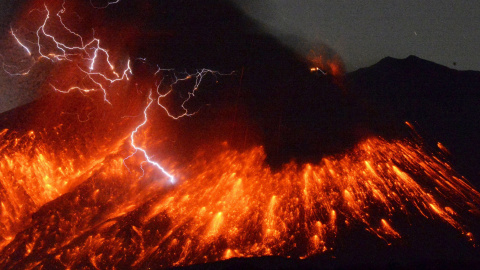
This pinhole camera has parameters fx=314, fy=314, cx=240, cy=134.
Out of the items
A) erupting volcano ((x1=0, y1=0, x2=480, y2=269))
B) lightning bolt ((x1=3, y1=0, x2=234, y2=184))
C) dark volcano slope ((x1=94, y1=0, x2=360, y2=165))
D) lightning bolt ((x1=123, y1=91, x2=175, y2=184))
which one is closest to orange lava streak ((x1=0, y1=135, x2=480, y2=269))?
erupting volcano ((x1=0, y1=0, x2=480, y2=269))

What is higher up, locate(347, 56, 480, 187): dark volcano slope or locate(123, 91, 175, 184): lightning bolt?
locate(347, 56, 480, 187): dark volcano slope

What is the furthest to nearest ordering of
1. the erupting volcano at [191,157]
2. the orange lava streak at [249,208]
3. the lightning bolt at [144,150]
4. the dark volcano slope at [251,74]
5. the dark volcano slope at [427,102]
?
1. the dark volcano slope at [427,102]
2. the lightning bolt at [144,150]
3. the dark volcano slope at [251,74]
4. the erupting volcano at [191,157]
5. the orange lava streak at [249,208]

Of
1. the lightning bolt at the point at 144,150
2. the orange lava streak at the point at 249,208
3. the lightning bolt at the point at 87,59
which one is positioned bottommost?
the orange lava streak at the point at 249,208

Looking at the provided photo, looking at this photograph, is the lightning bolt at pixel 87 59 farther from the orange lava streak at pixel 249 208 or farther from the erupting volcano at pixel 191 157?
the orange lava streak at pixel 249 208

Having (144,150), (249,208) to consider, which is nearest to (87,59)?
(144,150)

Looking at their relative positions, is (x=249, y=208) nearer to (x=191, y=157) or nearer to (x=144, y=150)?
(x=191, y=157)

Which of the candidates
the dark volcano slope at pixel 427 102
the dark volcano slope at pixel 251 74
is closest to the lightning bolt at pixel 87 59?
the dark volcano slope at pixel 251 74

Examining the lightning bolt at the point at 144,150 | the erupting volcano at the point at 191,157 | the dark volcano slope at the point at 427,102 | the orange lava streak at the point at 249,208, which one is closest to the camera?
the orange lava streak at the point at 249,208

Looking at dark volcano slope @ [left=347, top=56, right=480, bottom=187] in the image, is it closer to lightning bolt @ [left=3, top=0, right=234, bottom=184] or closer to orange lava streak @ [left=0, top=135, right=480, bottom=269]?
orange lava streak @ [left=0, top=135, right=480, bottom=269]
